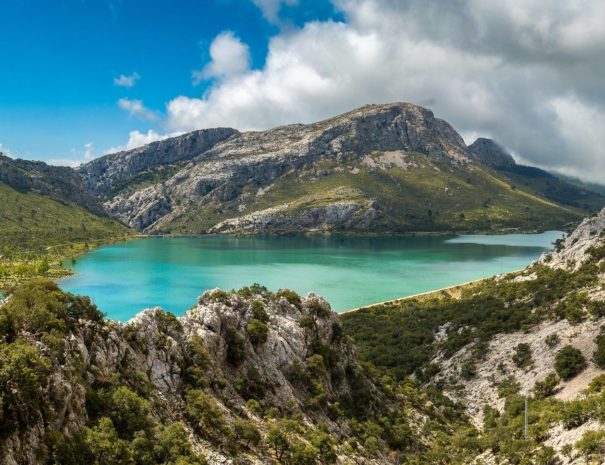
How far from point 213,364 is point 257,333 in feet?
26.5

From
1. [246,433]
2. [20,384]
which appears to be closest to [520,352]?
[246,433]

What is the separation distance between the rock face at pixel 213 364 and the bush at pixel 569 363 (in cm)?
2439

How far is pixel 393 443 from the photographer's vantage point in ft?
164

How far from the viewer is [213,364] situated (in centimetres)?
4306

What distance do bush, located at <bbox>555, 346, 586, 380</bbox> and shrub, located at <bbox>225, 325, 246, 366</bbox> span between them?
4207cm

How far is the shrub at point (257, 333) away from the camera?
50.2 meters

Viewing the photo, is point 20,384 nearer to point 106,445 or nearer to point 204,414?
point 106,445

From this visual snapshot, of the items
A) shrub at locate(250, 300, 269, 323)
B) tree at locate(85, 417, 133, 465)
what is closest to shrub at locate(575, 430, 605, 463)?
tree at locate(85, 417, 133, 465)

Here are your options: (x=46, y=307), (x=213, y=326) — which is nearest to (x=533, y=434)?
(x=213, y=326)

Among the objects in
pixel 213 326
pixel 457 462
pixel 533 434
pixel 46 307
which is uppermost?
pixel 46 307

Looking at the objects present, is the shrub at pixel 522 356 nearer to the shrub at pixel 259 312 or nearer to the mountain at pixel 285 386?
the mountain at pixel 285 386

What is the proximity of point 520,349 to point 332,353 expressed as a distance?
33.6 m

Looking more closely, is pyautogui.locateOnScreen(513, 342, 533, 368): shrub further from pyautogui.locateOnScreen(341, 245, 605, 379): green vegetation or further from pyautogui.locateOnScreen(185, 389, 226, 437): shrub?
pyautogui.locateOnScreen(185, 389, 226, 437): shrub

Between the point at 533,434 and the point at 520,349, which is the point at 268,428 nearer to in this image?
the point at 533,434
